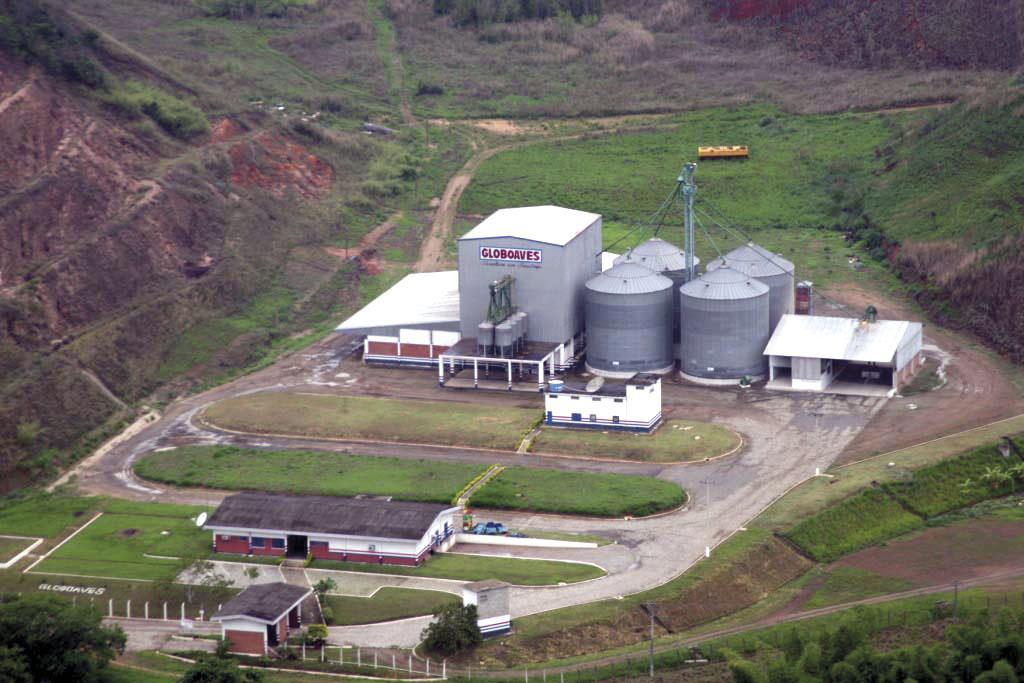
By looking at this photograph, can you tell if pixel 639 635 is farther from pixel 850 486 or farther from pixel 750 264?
pixel 750 264

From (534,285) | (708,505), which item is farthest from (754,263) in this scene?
(708,505)

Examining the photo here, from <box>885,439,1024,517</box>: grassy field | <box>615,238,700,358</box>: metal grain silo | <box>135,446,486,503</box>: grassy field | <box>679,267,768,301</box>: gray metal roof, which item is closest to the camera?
<box>885,439,1024,517</box>: grassy field

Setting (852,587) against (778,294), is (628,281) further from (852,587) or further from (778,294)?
(852,587)

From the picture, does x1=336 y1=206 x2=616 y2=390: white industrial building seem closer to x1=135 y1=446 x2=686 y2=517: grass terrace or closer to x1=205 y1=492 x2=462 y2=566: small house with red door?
x1=135 y1=446 x2=686 y2=517: grass terrace

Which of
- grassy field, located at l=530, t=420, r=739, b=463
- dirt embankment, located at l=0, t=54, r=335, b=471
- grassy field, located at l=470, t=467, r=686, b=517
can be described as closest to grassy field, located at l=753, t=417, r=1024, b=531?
grassy field, located at l=470, t=467, r=686, b=517

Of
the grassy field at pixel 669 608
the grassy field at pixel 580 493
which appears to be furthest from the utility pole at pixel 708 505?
the grassy field at pixel 580 493
